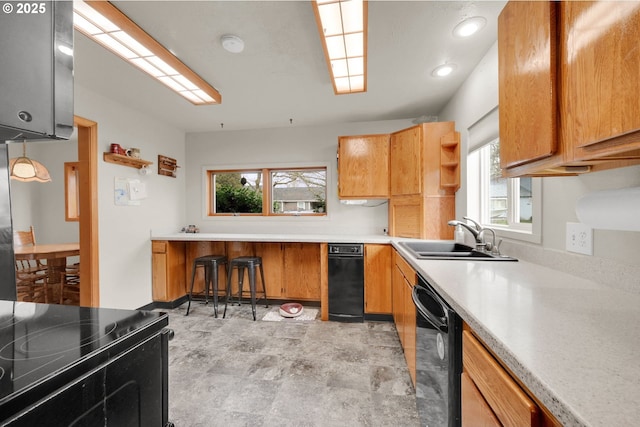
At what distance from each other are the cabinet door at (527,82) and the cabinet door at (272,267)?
2758mm

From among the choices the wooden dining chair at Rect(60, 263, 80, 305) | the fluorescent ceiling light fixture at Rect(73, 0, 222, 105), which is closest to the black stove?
the fluorescent ceiling light fixture at Rect(73, 0, 222, 105)

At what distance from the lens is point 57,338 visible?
0.62 m

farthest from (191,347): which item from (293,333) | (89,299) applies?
(89,299)

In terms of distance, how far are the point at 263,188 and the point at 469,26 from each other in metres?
2.94

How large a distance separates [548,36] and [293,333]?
268 centimetres

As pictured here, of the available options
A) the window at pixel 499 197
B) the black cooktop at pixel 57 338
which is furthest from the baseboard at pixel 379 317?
the black cooktop at pixel 57 338

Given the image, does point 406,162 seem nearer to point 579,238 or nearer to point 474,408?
point 579,238

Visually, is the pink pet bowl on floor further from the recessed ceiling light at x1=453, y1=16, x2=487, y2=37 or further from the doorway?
the recessed ceiling light at x1=453, y1=16, x2=487, y2=37

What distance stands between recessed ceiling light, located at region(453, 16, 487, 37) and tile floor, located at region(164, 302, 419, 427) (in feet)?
8.00

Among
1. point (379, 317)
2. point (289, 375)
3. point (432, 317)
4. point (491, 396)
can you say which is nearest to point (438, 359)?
point (432, 317)

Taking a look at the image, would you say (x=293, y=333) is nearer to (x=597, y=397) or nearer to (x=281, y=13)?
(x=597, y=397)

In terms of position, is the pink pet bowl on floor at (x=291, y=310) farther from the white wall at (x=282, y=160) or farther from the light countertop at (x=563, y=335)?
the light countertop at (x=563, y=335)

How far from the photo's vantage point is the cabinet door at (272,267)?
3439 mm

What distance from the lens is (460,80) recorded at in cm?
245
